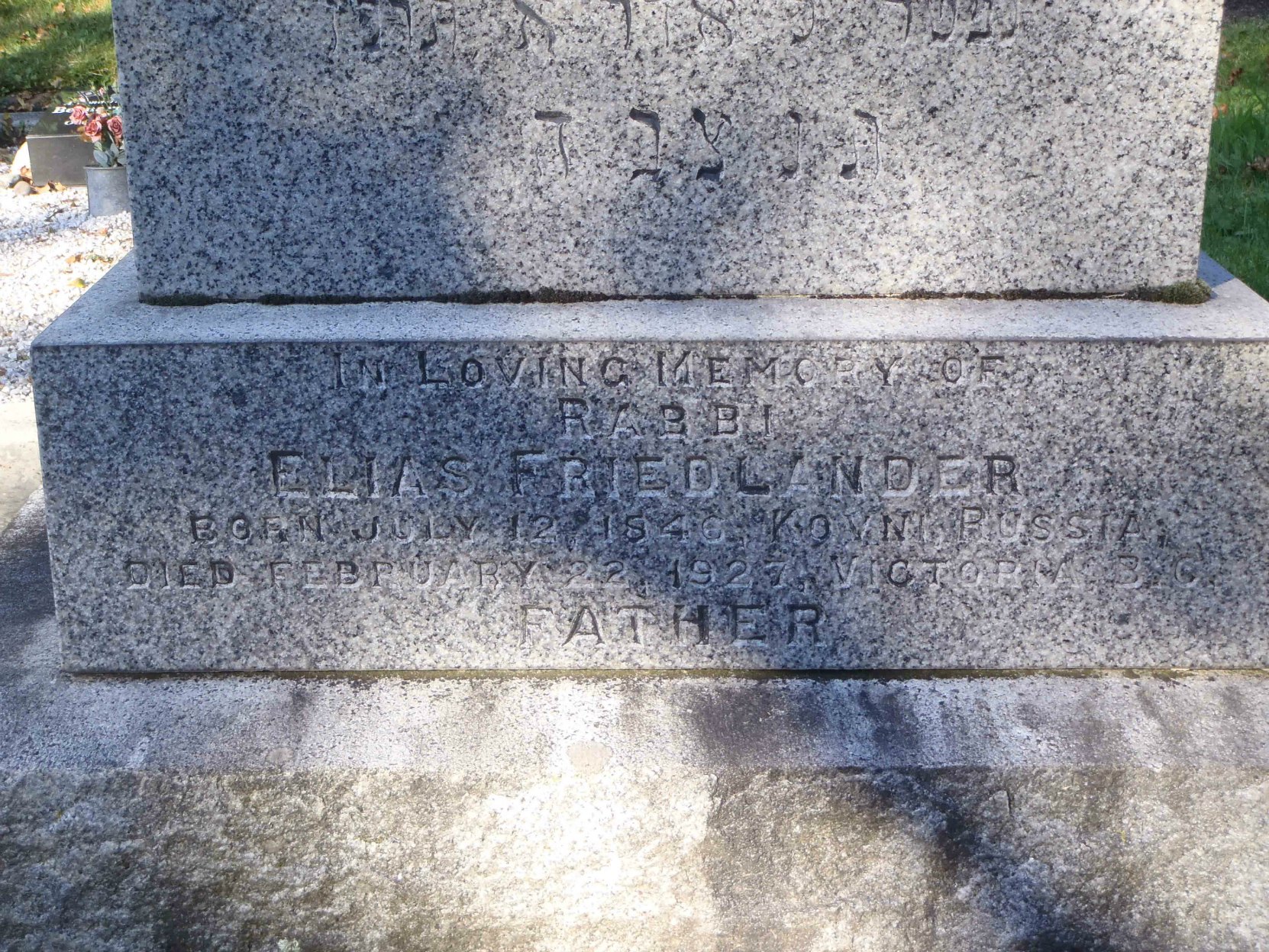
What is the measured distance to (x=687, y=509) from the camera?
2.25 m

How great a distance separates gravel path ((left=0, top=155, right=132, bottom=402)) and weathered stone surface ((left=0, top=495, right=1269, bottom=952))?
2.73m

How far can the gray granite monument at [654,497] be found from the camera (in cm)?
211

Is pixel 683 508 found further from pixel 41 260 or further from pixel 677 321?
pixel 41 260

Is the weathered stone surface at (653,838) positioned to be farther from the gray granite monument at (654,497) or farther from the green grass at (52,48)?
the green grass at (52,48)

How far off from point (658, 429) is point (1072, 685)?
0.84 meters

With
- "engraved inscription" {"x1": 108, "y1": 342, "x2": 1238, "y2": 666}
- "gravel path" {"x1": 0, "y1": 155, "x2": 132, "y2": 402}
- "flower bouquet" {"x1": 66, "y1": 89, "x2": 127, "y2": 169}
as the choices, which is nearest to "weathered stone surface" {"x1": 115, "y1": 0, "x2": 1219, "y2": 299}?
"engraved inscription" {"x1": 108, "y1": 342, "x2": 1238, "y2": 666}

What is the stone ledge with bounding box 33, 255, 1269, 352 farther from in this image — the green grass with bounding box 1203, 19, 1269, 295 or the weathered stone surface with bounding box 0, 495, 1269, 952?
the green grass with bounding box 1203, 19, 1269, 295

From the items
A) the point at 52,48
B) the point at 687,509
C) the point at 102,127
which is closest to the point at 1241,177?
the point at 687,509

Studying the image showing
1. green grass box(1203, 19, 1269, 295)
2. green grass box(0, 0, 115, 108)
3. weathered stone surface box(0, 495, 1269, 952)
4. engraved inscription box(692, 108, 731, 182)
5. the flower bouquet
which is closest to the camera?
weathered stone surface box(0, 495, 1269, 952)

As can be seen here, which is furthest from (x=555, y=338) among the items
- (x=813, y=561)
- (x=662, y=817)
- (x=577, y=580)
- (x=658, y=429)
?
(x=662, y=817)

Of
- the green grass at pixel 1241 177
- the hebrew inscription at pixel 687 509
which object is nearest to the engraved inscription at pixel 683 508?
the hebrew inscription at pixel 687 509

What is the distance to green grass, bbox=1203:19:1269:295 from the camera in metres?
4.76

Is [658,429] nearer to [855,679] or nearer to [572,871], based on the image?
[855,679]

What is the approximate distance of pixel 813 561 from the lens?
227cm
